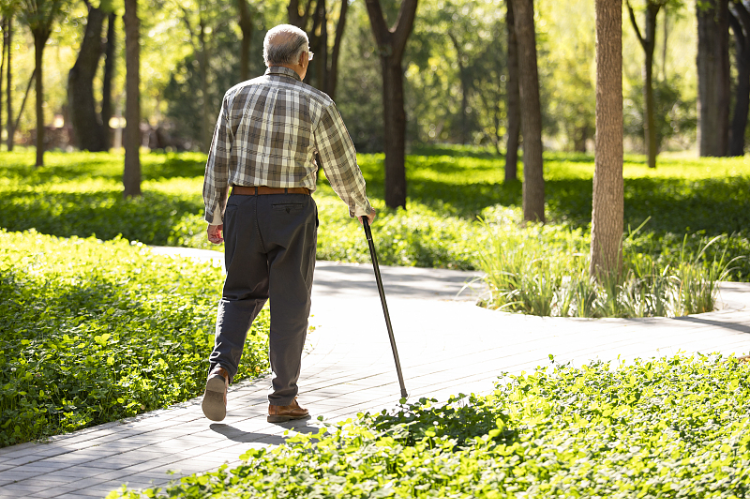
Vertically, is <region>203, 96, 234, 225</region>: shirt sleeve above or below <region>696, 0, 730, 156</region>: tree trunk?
below

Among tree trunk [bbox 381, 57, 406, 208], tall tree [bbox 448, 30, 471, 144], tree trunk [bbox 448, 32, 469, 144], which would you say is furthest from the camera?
tall tree [bbox 448, 30, 471, 144]

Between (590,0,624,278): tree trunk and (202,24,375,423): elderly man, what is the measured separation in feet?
13.1

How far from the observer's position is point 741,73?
27.1 metres

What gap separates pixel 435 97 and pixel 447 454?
4776 centimetres

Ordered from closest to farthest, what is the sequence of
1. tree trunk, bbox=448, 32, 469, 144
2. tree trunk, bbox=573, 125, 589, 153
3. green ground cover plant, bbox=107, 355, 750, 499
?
green ground cover plant, bbox=107, 355, 750, 499 → tree trunk, bbox=448, 32, 469, 144 → tree trunk, bbox=573, 125, 589, 153

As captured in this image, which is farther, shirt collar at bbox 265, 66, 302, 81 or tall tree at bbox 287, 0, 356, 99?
tall tree at bbox 287, 0, 356, 99

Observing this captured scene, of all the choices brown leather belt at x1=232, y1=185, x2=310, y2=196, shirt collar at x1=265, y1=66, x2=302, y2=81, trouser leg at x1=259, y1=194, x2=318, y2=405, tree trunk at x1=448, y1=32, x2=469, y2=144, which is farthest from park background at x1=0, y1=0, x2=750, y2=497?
tree trunk at x1=448, y1=32, x2=469, y2=144

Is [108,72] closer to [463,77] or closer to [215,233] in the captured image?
[463,77]

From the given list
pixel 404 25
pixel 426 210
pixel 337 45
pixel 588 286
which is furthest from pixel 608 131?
pixel 337 45

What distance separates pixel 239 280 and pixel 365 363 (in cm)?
158

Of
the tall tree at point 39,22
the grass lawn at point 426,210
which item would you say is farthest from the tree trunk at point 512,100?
the tall tree at point 39,22

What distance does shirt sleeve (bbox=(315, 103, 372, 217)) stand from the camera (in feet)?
14.4

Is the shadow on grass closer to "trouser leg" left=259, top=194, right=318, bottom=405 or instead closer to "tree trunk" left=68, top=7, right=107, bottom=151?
"trouser leg" left=259, top=194, right=318, bottom=405

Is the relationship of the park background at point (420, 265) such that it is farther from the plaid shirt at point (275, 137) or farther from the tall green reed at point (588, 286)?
the plaid shirt at point (275, 137)
